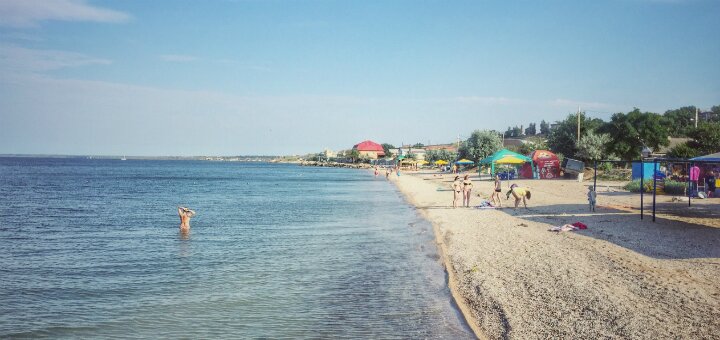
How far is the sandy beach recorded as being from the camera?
24.7ft

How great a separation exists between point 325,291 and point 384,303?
1.56 m

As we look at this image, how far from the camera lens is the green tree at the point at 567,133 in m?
56.5

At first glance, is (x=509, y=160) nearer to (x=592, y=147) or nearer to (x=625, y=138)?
(x=592, y=147)

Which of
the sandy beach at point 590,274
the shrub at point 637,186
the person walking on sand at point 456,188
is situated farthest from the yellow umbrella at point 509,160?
the sandy beach at point 590,274

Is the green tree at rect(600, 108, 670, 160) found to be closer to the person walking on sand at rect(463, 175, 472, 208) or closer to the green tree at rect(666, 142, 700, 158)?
the green tree at rect(666, 142, 700, 158)

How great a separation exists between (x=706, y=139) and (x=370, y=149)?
146 meters

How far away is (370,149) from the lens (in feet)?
627

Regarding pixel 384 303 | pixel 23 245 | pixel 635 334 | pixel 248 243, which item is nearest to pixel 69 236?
pixel 23 245

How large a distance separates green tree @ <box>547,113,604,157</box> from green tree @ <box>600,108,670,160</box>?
11.4 feet

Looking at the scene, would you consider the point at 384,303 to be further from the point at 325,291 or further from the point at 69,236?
the point at 69,236

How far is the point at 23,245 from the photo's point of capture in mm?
17500

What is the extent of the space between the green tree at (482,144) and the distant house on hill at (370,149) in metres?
115

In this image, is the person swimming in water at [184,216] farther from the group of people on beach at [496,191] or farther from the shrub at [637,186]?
the shrub at [637,186]

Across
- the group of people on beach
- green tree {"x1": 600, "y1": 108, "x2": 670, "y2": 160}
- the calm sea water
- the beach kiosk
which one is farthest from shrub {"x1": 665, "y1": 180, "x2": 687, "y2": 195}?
green tree {"x1": 600, "y1": 108, "x2": 670, "y2": 160}
